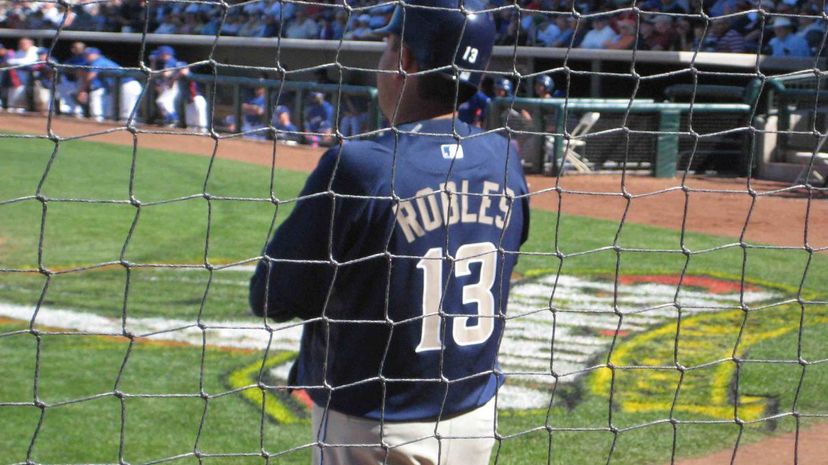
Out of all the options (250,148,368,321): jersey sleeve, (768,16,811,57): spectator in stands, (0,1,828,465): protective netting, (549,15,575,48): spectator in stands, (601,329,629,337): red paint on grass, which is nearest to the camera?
(250,148,368,321): jersey sleeve

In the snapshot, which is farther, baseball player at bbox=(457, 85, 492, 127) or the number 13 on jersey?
baseball player at bbox=(457, 85, 492, 127)

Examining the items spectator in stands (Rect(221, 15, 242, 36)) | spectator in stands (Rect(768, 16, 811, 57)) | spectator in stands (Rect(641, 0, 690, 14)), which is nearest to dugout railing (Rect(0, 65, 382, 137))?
spectator in stands (Rect(221, 15, 242, 36))

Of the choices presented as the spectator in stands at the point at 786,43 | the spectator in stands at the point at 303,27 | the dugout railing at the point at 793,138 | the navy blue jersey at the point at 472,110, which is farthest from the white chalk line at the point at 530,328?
the spectator in stands at the point at 303,27

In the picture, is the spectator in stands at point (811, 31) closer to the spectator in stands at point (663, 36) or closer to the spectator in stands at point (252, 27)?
the spectator in stands at point (663, 36)

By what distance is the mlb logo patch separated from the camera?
252cm

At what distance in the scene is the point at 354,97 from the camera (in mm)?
16000

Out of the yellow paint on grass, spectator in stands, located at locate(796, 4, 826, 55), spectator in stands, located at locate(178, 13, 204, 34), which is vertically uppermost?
spectator in stands, located at locate(796, 4, 826, 55)

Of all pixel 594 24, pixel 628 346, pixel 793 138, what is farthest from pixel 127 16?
pixel 628 346

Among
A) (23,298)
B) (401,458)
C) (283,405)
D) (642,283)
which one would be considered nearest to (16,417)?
(283,405)

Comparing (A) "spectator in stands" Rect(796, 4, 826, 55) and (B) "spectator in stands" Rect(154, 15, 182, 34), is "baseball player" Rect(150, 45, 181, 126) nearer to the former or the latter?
(B) "spectator in stands" Rect(154, 15, 182, 34)

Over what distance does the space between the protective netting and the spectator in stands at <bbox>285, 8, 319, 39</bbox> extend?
5096 mm

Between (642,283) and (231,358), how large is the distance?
3408 millimetres

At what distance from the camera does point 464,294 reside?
8.47ft

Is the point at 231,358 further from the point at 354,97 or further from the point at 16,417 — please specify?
the point at 354,97
